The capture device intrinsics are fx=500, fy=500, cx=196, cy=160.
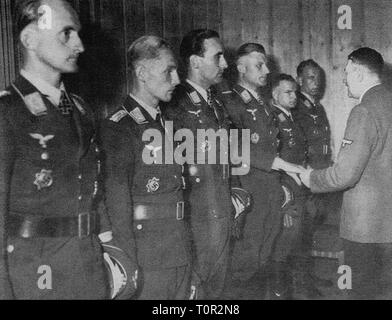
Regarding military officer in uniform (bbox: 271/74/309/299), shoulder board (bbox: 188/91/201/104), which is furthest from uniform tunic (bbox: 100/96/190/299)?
military officer in uniform (bbox: 271/74/309/299)

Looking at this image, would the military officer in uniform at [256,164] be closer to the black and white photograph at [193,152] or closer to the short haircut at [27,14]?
the black and white photograph at [193,152]

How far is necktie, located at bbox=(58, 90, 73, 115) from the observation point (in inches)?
43.4

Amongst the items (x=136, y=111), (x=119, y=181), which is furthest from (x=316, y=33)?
(x=119, y=181)

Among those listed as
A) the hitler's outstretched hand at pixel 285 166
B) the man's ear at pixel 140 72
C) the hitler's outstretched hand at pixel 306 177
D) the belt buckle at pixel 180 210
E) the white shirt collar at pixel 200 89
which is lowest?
the belt buckle at pixel 180 210

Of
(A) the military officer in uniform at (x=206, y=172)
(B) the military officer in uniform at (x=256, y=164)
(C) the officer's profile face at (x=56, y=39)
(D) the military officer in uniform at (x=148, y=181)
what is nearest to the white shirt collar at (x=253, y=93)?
(B) the military officer in uniform at (x=256, y=164)

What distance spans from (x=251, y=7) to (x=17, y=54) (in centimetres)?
106

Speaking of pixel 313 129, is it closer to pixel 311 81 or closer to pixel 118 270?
pixel 311 81

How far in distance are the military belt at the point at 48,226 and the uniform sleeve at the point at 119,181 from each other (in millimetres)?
108

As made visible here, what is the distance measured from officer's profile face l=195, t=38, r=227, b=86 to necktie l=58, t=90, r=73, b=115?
619 mm

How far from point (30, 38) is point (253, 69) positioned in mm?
1011

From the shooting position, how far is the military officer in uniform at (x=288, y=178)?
2012 millimetres

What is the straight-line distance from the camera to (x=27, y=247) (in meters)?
1.08
